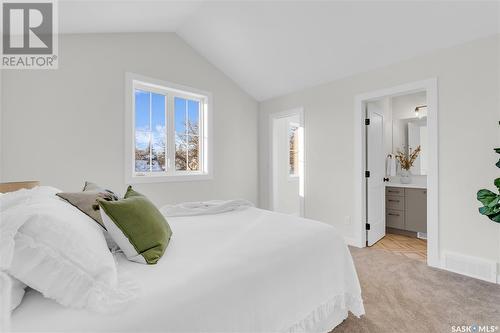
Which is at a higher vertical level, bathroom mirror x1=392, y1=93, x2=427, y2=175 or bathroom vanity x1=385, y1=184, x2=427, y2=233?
bathroom mirror x1=392, y1=93, x2=427, y2=175

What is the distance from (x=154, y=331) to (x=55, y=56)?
302cm

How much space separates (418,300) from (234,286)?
184 centimetres

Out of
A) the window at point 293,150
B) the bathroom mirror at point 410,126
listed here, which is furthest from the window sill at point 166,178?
the bathroom mirror at point 410,126

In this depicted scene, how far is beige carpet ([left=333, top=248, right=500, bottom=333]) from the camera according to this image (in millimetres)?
1737

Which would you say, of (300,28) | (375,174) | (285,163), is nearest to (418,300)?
(375,174)

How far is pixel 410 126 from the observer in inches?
178

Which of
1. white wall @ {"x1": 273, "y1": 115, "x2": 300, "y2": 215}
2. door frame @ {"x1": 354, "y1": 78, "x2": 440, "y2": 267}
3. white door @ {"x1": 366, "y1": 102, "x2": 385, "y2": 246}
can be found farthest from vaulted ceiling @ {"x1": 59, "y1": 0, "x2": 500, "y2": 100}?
white wall @ {"x1": 273, "y1": 115, "x2": 300, "y2": 215}

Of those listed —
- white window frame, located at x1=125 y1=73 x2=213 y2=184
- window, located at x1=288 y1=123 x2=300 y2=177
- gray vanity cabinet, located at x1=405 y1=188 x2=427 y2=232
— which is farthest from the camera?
window, located at x1=288 y1=123 x2=300 y2=177

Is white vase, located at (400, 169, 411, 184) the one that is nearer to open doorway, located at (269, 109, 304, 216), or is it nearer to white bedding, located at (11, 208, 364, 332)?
open doorway, located at (269, 109, 304, 216)

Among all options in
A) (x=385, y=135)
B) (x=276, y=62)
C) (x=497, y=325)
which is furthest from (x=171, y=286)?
(x=385, y=135)

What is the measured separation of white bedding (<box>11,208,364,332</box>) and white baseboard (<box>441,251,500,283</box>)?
1679mm

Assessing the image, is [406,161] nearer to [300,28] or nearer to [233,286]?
[300,28]

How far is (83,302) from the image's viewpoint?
827 millimetres

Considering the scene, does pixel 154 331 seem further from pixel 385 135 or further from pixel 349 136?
pixel 385 135
